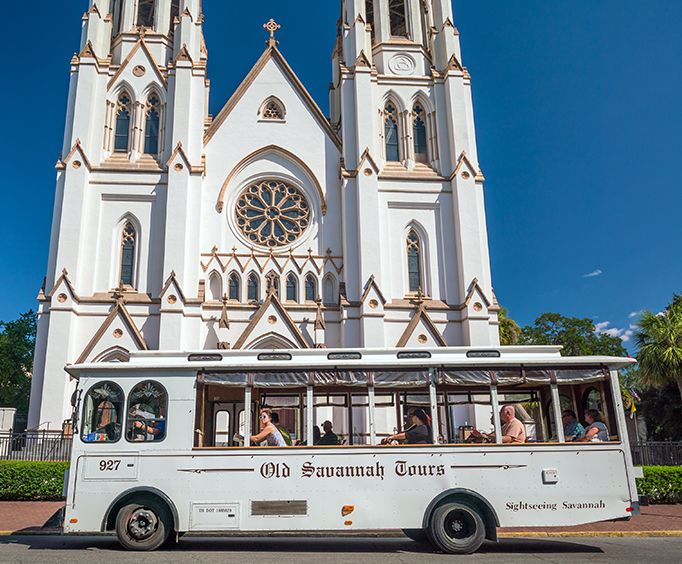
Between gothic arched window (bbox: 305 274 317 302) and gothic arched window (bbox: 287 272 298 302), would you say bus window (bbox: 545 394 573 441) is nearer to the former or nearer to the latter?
gothic arched window (bbox: 305 274 317 302)

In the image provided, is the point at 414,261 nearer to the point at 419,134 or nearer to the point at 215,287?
the point at 419,134

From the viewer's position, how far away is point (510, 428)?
10141 mm

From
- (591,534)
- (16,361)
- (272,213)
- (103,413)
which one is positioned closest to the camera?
(103,413)

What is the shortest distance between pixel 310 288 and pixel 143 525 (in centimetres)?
1828

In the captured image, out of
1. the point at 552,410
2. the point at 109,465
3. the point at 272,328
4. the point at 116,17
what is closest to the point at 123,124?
the point at 116,17

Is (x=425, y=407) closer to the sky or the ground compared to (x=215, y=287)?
closer to the ground

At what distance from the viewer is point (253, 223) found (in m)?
28.7

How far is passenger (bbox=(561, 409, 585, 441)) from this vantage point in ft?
33.4

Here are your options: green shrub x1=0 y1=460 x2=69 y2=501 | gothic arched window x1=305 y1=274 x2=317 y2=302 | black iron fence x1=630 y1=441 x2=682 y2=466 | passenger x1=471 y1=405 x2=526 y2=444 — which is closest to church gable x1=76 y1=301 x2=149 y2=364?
gothic arched window x1=305 y1=274 x2=317 y2=302

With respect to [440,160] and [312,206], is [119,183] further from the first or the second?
[440,160]

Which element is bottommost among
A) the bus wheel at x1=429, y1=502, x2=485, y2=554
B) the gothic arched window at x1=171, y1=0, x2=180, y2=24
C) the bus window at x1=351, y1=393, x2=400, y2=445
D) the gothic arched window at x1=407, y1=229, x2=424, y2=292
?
the bus wheel at x1=429, y1=502, x2=485, y2=554

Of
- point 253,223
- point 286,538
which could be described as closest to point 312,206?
point 253,223

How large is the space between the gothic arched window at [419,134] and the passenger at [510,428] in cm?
2176

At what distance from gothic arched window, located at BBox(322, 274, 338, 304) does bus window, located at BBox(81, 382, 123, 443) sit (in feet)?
58.2
